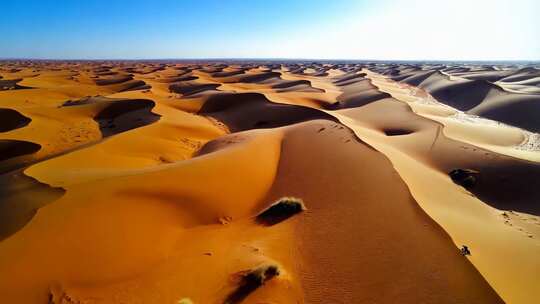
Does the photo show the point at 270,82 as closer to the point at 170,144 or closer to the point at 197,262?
the point at 170,144

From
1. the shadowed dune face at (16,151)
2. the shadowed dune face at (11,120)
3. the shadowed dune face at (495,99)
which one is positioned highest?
the shadowed dune face at (11,120)

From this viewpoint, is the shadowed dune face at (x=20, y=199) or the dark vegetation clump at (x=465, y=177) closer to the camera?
the shadowed dune face at (x=20, y=199)

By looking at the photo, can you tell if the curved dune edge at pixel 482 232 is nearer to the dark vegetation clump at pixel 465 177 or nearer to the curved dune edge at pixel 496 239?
the curved dune edge at pixel 496 239

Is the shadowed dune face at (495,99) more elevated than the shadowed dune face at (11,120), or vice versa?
the shadowed dune face at (11,120)

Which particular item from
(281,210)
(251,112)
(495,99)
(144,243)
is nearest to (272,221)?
(281,210)

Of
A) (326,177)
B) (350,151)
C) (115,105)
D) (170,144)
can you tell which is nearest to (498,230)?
(326,177)

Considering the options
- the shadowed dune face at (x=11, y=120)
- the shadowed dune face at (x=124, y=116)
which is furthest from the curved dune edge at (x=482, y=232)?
the shadowed dune face at (x=11, y=120)
